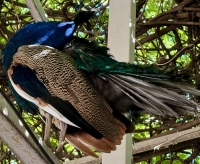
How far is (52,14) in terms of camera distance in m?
2.23

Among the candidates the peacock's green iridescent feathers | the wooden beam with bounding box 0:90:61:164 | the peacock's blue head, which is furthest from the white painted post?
the wooden beam with bounding box 0:90:61:164

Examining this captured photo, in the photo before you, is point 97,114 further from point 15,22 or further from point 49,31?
point 15,22

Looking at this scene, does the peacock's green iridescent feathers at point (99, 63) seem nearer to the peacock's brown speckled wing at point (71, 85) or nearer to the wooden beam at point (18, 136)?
the peacock's brown speckled wing at point (71, 85)

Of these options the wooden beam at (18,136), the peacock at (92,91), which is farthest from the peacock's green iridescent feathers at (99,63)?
the wooden beam at (18,136)

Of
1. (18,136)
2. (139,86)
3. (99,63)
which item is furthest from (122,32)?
(18,136)

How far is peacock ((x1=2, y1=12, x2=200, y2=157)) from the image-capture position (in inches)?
38.7

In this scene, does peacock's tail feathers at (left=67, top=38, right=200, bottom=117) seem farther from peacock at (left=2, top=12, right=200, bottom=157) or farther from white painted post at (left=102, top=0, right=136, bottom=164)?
white painted post at (left=102, top=0, right=136, bottom=164)

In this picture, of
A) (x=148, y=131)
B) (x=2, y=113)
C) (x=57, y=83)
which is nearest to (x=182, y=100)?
(x=57, y=83)

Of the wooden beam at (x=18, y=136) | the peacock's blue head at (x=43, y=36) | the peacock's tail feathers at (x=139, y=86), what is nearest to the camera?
the wooden beam at (x=18, y=136)

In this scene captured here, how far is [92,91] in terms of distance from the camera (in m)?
1.06

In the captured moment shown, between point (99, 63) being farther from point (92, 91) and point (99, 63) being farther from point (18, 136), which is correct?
point (18, 136)

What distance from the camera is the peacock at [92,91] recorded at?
0.98m

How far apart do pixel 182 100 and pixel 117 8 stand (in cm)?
47

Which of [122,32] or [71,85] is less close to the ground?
[122,32]
